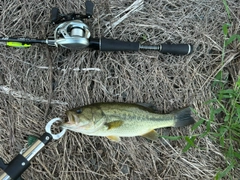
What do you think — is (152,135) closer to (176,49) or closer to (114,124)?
(114,124)

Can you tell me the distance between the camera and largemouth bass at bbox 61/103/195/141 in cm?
273

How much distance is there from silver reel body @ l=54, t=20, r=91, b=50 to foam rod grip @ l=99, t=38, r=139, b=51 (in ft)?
0.61

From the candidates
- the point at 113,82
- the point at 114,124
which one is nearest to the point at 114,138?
the point at 114,124

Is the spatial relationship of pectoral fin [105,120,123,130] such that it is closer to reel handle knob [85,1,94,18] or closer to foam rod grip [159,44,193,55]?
foam rod grip [159,44,193,55]

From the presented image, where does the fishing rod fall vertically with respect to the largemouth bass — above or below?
above

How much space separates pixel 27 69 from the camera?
10.5 feet

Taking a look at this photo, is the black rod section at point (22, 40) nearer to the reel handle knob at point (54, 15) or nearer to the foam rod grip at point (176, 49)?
the reel handle knob at point (54, 15)

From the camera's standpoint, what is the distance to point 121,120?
2.94m

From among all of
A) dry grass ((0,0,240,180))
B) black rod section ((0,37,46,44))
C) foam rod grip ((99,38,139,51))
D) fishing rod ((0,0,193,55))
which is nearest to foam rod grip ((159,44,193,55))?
fishing rod ((0,0,193,55))

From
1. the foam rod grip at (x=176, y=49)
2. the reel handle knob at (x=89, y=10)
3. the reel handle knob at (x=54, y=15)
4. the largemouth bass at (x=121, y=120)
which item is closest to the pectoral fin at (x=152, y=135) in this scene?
the largemouth bass at (x=121, y=120)

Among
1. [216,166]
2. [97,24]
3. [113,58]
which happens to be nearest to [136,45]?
[113,58]

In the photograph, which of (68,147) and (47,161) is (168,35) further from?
(47,161)

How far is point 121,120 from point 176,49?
100 centimetres

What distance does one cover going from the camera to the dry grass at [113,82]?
316 cm
